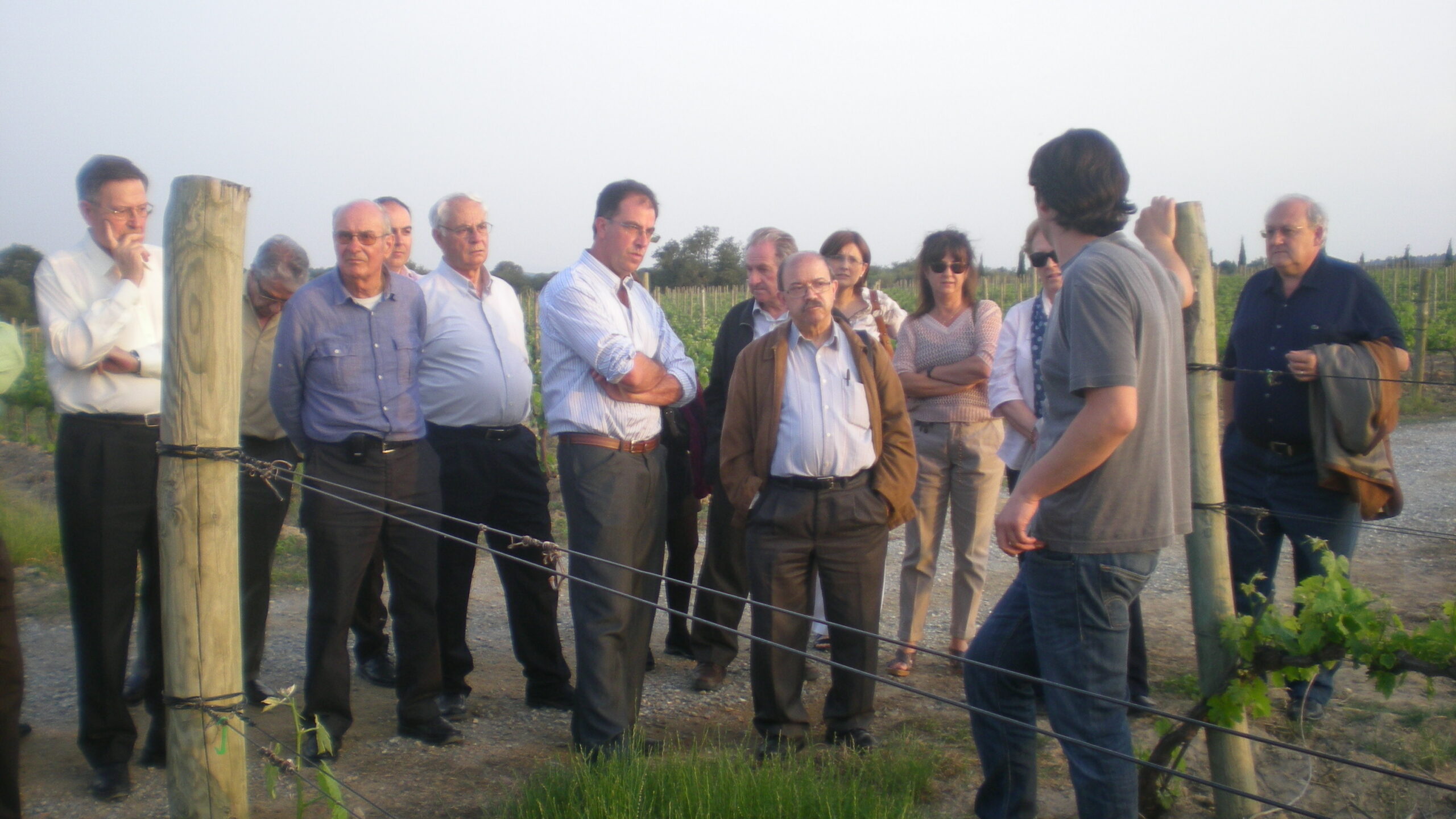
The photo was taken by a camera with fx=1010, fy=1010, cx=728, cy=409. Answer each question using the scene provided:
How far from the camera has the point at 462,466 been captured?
4.24 metres

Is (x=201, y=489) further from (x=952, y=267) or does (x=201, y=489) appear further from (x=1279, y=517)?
(x=1279, y=517)

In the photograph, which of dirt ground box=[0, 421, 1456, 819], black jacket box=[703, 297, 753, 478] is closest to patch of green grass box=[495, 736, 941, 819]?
dirt ground box=[0, 421, 1456, 819]

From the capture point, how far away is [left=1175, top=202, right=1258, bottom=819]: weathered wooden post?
2.96 m

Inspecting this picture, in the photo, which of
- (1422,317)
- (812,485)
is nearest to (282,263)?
(812,485)

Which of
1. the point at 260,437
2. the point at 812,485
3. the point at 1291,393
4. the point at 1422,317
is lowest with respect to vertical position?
the point at 812,485

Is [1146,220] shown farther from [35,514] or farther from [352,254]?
[35,514]

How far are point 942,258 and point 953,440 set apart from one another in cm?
83

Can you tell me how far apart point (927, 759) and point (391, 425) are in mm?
2259

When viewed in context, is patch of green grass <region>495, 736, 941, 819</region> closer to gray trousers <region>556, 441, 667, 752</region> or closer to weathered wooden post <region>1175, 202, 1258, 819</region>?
gray trousers <region>556, 441, 667, 752</region>

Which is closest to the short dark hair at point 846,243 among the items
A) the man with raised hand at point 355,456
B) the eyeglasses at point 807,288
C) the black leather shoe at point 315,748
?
the eyeglasses at point 807,288

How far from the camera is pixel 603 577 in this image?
3.59m

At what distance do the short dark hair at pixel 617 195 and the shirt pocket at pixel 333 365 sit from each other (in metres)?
1.08

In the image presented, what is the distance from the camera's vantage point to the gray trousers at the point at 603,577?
3592 millimetres

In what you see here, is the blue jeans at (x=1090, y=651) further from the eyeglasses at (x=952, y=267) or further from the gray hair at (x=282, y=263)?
the gray hair at (x=282, y=263)
